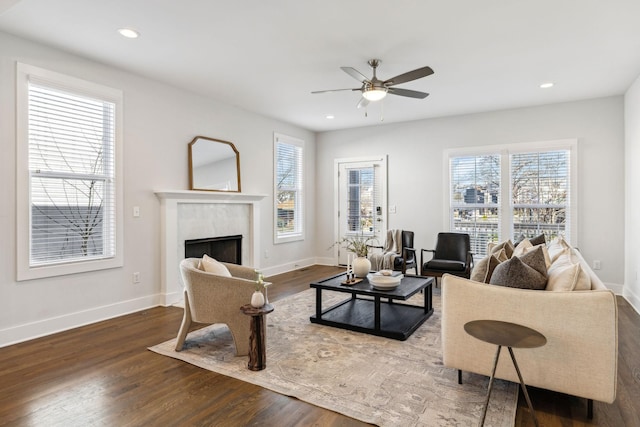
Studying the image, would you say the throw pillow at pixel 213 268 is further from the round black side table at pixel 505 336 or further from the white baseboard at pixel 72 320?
the round black side table at pixel 505 336

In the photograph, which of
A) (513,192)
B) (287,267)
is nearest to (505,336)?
(513,192)

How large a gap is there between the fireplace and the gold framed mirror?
72 centimetres

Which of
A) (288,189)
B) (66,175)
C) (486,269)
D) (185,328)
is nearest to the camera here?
(486,269)

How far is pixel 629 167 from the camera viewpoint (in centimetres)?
477

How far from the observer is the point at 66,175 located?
146 inches

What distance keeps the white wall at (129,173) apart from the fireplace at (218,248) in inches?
19.1

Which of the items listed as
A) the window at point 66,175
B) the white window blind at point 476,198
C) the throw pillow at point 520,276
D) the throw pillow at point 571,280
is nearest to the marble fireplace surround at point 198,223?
the window at point 66,175

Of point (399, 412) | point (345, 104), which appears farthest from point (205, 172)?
point (399, 412)

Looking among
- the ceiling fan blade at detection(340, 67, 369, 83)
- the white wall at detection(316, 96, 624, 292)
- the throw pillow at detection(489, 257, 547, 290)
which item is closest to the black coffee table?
the throw pillow at detection(489, 257, 547, 290)

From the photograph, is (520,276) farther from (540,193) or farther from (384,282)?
(540,193)

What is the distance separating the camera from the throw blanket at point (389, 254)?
5383mm

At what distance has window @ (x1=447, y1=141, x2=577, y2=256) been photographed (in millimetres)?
5461

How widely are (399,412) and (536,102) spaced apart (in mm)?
5059

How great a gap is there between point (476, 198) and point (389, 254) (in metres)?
1.84
